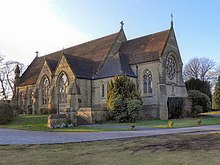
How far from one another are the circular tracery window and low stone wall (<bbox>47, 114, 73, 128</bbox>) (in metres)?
17.8

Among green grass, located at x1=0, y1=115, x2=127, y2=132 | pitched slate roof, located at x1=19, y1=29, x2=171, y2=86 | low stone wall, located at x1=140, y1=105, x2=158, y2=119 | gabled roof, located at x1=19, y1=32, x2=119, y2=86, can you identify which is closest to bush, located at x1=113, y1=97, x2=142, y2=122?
low stone wall, located at x1=140, y1=105, x2=158, y2=119

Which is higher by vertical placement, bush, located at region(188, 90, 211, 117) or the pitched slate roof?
the pitched slate roof

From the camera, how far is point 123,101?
96.0 ft

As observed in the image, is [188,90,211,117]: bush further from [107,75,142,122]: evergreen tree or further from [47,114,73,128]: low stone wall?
[47,114,73,128]: low stone wall

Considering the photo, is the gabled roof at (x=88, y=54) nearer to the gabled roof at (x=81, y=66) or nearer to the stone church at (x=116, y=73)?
the stone church at (x=116, y=73)

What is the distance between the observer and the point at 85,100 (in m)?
36.5

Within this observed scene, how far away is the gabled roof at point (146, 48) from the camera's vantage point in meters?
35.5

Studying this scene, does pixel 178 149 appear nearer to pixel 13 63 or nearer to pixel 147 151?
pixel 147 151

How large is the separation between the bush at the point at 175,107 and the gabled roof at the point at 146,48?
6060 millimetres

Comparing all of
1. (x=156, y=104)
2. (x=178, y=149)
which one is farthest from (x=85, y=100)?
(x=178, y=149)

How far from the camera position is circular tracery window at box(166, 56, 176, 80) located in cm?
3662

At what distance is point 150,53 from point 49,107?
17.2 metres

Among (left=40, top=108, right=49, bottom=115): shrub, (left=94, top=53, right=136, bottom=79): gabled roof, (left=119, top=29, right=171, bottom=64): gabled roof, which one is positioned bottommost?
(left=40, top=108, right=49, bottom=115): shrub

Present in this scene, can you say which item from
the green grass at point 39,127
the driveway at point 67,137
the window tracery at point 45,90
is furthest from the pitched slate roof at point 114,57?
the driveway at point 67,137
